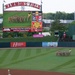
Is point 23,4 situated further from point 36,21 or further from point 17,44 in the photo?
point 17,44

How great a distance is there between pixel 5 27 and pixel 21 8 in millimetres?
7942

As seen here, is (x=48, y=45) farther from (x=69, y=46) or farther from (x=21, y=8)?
(x=21, y=8)

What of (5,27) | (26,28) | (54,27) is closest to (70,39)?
(26,28)

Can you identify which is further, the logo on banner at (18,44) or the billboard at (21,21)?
the billboard at (21,21)

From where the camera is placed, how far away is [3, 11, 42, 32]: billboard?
58344 mm

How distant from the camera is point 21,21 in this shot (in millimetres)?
58688

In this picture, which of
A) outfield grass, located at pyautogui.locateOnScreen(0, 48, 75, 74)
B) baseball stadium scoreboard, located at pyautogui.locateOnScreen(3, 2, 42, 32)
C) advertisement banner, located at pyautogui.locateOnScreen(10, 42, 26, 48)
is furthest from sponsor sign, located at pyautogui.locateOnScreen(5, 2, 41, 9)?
outfield grass, located at pyautogui.locateOnScreen(0, 48, 75, 74)

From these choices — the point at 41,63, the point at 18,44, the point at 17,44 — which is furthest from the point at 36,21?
the point at 41,63

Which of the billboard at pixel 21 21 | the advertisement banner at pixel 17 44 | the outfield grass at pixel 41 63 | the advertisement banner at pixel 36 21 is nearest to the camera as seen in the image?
the outfield grass at pixel 41 63

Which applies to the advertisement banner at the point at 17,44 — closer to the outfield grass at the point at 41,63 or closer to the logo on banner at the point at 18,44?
the logo on banner at the point at 18,44

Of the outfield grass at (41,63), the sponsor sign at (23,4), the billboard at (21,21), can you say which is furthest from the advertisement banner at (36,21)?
the outfield grass at (41,63)

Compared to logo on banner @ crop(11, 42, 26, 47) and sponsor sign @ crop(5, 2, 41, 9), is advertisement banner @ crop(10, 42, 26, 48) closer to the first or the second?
logo on banner @ crop(11, 42, 26, 47)

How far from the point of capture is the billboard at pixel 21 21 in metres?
58.3

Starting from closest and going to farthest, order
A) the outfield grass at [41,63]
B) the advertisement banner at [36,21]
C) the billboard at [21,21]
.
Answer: the outfield grass at [41,63], the advertisement banner at [36,21], the billboard at [21,21]
